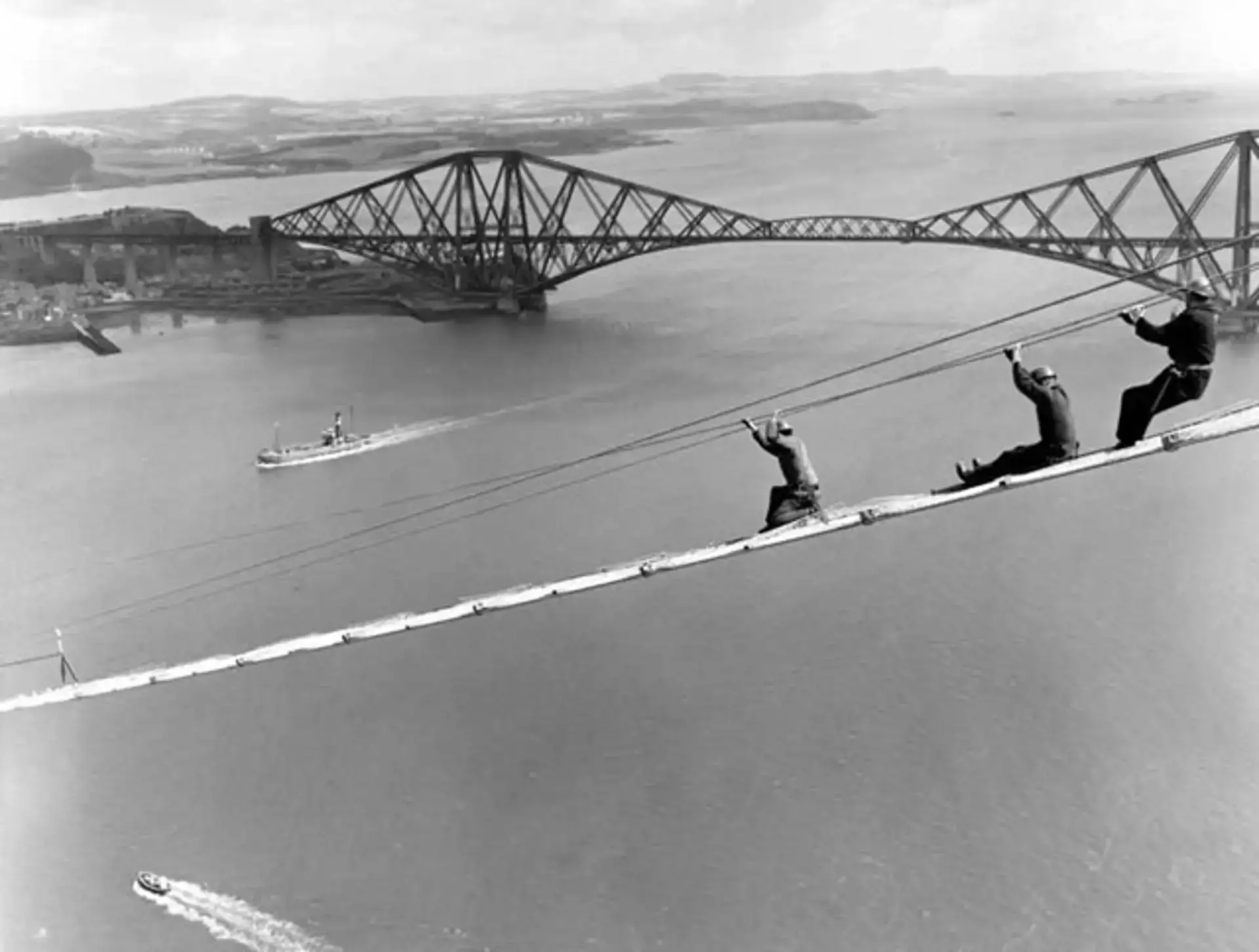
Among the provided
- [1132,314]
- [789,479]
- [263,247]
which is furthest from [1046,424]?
[263,247]

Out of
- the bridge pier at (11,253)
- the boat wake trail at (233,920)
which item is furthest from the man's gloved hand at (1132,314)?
the bridge pier at (11,253)

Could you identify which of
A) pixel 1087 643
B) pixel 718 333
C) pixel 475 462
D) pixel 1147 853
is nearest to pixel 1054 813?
pixel 1147 853

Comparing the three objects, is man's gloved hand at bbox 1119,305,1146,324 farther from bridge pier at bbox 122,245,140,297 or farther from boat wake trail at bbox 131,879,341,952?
bridge pier at bbox 122,245,140,297

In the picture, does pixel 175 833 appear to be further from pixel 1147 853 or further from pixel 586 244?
pixel 586 244

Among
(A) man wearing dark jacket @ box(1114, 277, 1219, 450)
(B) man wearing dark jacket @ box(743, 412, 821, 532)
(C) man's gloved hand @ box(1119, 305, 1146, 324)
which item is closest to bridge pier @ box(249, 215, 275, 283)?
(B) man wearing dark jacket @ box(743, 412, 821, 532)

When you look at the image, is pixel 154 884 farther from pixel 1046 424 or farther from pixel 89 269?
pixel 89 269

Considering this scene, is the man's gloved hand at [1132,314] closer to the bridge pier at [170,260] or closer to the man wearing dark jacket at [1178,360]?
the man wearing dark jacket at [1178,360]
